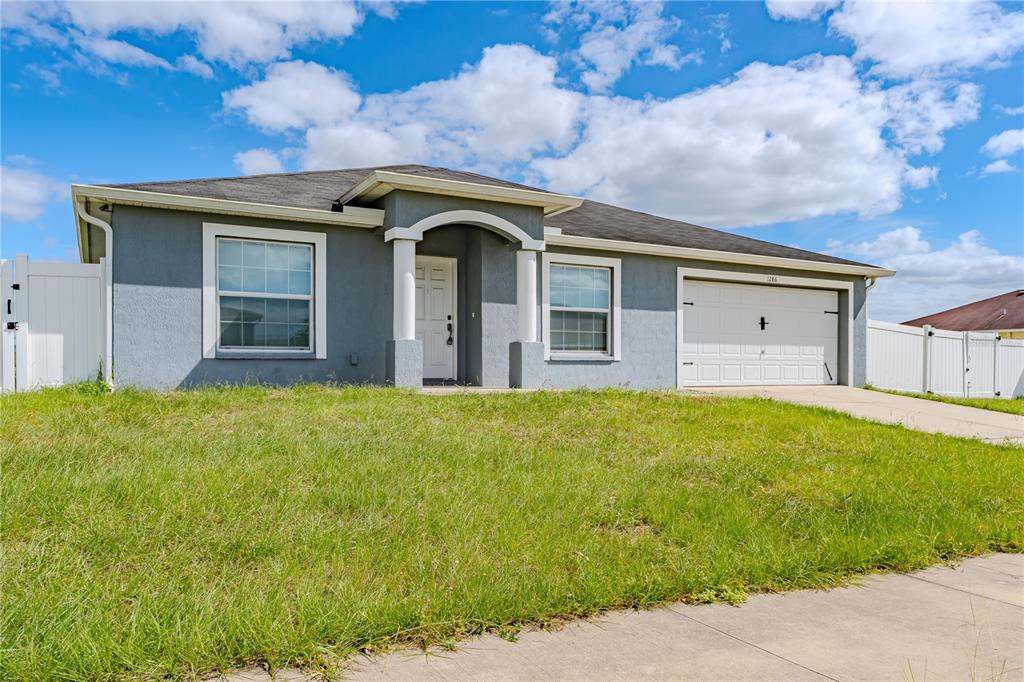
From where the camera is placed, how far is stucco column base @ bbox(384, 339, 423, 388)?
1142 centimetres

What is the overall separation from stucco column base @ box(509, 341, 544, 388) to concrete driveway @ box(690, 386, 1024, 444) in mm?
3271

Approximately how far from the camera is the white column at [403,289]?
11.6 meters

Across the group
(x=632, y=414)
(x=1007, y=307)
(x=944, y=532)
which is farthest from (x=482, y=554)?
(x=1007, y=307)

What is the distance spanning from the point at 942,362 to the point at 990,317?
1991cm

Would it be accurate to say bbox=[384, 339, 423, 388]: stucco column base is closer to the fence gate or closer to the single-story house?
the fence gate

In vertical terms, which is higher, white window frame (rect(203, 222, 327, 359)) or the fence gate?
white window frame (rect(203, 222, 327, 359))

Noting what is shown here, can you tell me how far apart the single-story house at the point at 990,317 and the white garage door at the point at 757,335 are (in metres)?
17.0

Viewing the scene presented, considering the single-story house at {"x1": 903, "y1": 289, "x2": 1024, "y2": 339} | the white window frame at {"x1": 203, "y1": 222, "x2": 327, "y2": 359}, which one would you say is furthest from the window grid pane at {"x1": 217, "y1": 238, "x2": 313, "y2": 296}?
the single-story house at {"x1": 903, "y1": 289, "x2": 1024, "y2": 339}

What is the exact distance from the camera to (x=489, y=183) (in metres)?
13.6

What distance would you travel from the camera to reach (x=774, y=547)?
482 cm

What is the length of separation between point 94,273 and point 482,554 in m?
9.31

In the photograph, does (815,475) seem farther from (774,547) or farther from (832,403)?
(832,403)

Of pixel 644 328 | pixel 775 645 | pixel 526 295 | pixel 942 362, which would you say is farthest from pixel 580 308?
pixel 942 362

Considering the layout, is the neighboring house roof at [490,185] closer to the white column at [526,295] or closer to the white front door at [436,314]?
the white column at [526,295]
